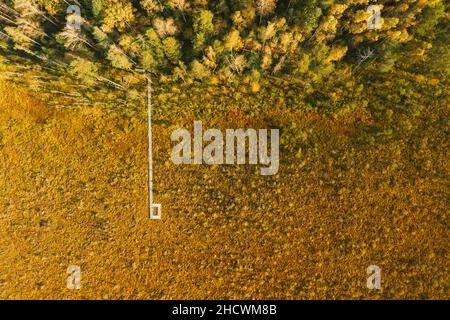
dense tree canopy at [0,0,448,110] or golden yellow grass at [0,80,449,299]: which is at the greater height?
dense tree canopy at [0,0,448,110]

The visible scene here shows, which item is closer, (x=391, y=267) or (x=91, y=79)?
(x=391, y=267)

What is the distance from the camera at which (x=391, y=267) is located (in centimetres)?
2331

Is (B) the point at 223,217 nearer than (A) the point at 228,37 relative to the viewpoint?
No

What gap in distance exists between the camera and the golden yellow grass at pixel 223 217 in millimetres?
23469

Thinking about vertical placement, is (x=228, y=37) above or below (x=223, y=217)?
above

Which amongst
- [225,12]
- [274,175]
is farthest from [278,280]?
[225,12]

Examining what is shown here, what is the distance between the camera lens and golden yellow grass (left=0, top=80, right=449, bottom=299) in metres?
23.5

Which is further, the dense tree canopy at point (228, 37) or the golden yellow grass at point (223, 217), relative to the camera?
the golden yellow grass at point (223, 217)

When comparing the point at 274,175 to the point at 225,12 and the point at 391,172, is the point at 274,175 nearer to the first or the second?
the point at 391,172

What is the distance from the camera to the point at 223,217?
2423 centimetres

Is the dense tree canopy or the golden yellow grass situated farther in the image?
the golden yellow grass

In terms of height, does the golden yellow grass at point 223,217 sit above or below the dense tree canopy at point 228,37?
below

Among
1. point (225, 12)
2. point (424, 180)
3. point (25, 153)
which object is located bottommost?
point (424, 180)
